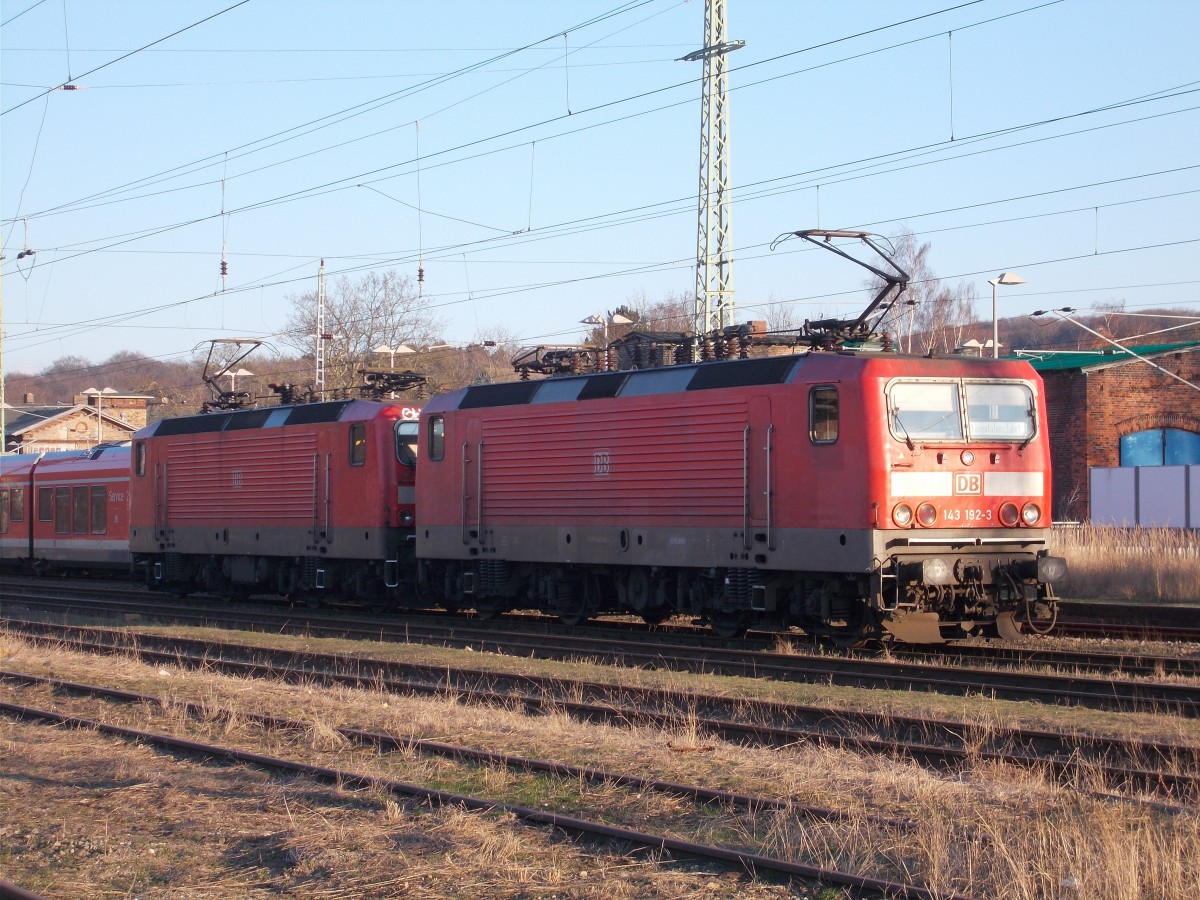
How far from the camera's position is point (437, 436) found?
22.2 meters

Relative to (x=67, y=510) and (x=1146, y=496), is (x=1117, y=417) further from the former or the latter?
(x=67, y=510)

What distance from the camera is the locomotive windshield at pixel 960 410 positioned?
15.6 meters

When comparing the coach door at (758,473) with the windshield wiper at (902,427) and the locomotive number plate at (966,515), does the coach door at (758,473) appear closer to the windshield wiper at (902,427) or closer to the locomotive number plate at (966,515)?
the windshield wiper at (902,427)

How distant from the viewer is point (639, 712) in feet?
39.3

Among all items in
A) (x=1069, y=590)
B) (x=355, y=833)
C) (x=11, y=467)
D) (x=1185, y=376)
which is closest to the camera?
(x=355, y=833)

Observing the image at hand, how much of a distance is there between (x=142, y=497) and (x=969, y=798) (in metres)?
24.4

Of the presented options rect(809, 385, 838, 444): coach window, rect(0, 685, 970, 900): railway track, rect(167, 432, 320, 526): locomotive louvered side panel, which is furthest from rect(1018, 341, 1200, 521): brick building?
rect(0, 685, 970, 900): railway track

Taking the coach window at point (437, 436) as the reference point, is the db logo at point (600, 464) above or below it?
below

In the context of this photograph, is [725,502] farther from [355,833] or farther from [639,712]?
[355,833]

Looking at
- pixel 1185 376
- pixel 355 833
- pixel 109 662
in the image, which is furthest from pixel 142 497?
pixel 1185 376

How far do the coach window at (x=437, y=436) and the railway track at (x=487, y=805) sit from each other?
951 cm

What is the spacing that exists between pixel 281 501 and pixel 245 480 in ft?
4.22

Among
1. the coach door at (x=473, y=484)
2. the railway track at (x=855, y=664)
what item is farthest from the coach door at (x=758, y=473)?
the coach door at (x=473, y=484)

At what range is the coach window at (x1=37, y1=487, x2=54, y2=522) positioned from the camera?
36094mm
